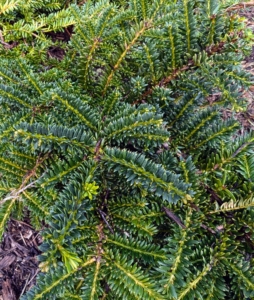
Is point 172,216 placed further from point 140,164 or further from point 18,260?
point 18,260

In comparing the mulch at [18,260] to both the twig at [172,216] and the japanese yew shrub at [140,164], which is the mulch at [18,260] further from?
the twig at [172,216]

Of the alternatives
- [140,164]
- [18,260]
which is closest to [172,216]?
[140,164]

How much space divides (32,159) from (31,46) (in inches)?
32.9

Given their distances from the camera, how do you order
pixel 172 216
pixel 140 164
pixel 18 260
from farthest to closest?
pixel 18 260 < pixel 172 216 < pixel 140 164

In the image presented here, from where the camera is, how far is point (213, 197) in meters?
1.31

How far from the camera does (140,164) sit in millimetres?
1053

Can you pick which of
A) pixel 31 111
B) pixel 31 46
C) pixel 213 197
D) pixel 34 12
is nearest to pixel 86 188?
pixel 31 111

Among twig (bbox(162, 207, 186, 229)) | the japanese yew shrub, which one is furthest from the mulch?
twig (bbox(162, 207, 186, 229))

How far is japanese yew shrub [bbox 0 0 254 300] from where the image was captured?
3.44ft

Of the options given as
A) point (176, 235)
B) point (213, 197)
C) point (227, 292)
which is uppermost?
point (176, 235)

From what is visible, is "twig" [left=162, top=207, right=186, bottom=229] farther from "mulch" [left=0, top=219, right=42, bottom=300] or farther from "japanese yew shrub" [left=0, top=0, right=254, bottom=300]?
"mulch" [left=0, top=219, right=42, bottom=300]

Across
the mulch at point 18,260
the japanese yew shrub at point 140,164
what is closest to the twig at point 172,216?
the japanese yew shrub at point 140,164

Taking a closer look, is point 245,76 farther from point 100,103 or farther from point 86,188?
point 86,188

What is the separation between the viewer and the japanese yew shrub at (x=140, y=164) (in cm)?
105
